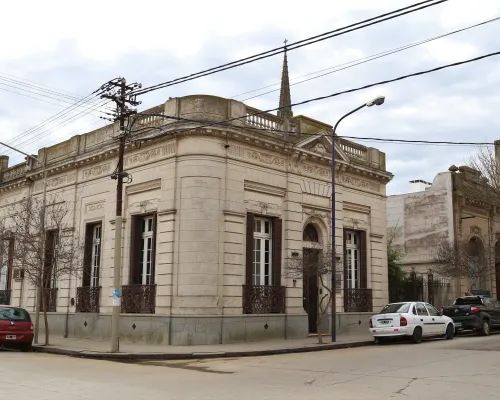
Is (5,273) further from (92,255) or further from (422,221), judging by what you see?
(422,221)

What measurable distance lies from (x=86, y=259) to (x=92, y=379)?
12965 millimetres

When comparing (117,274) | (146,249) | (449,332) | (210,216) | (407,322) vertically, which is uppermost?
(210,216)

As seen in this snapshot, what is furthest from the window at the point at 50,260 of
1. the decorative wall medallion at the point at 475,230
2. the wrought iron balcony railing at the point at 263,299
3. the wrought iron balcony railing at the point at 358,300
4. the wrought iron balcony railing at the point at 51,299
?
the decorative wall medallion at the point at 475,230

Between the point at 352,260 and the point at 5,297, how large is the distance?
17390 mm

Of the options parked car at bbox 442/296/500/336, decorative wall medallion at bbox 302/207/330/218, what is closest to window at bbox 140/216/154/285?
decorative wall medallion at bbox 302/207/330/218

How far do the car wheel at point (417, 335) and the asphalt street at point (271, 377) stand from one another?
305 centimetres

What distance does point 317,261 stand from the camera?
20.8m

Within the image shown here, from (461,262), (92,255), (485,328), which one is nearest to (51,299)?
(92,255)

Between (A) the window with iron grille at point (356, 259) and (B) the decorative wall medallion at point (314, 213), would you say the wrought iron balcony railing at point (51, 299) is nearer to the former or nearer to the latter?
(B) the decorative wall medallion at point (314, 213)

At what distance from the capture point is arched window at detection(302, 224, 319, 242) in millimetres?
24141

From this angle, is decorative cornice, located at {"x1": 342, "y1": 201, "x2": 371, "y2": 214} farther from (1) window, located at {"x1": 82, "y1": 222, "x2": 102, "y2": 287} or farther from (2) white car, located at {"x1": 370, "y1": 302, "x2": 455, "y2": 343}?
(1) window, located at {"x1": 82, "y1": 222, "x2": 102, "y2": 287}

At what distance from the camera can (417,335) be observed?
20547mm

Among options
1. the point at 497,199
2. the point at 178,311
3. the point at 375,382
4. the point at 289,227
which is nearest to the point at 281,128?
the point at 289,227

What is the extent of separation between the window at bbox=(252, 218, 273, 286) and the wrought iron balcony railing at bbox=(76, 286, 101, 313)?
Result: 6.55m
